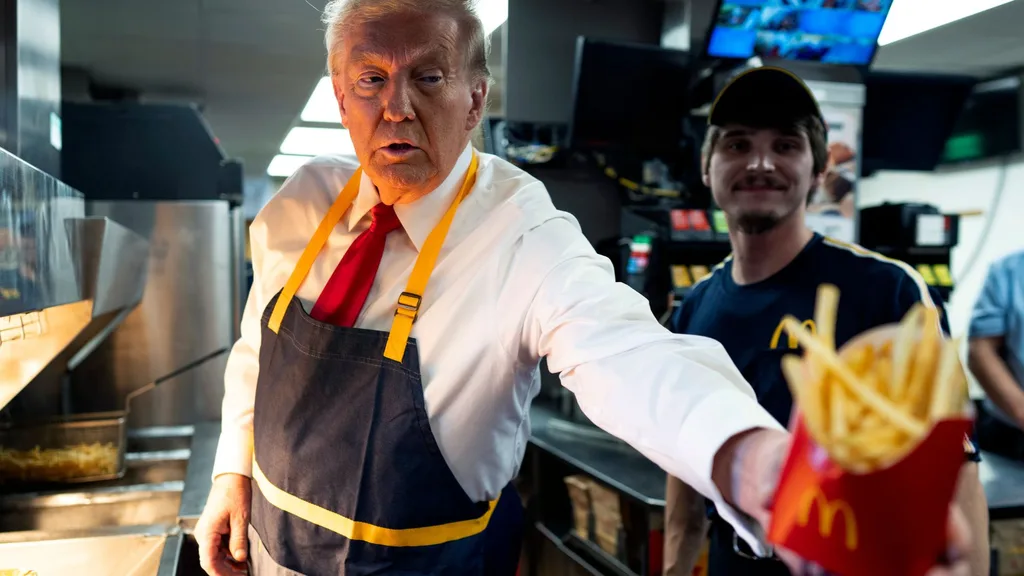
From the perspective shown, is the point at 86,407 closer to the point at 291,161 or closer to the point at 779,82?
the point at 779,82

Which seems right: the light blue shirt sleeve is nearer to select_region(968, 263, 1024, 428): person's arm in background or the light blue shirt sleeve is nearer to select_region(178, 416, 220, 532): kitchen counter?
select_region(968, 263, 1024, 428): person's arm in background

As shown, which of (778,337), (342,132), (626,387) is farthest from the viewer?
(342,132)

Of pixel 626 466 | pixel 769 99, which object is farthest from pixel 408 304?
pixel 626 466

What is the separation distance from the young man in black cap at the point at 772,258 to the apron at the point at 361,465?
0.64 metres

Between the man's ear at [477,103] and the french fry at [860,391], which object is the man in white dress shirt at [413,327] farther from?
the french fry at [860,391]

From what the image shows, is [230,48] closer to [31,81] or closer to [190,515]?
[31,81]

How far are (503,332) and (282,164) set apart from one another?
1206 cm

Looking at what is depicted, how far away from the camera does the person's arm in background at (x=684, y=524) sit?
1837 millimetres

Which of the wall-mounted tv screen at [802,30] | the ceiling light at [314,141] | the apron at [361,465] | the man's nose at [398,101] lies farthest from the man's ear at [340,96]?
the ceiling light at [314,141]

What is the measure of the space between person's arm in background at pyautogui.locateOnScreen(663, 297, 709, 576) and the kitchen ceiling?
3.21 meters

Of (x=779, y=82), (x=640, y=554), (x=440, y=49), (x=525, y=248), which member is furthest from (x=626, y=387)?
(x=640, y=554)

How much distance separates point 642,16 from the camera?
165 inches

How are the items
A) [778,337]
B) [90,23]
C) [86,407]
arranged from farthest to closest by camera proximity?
1. [90,23]
2. [86,407]
3. [778,337]

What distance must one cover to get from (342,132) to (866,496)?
980cm
